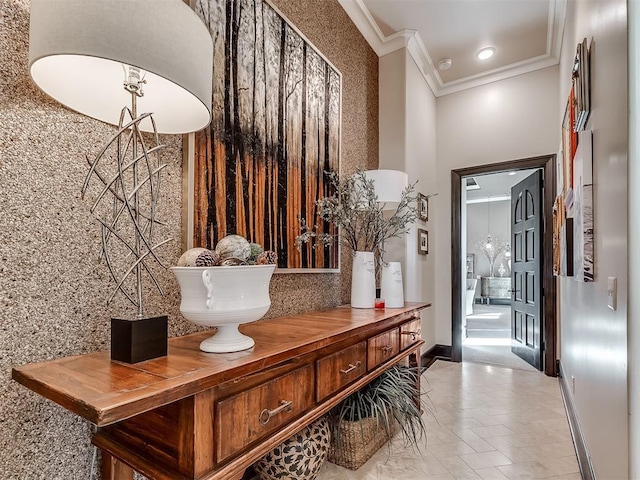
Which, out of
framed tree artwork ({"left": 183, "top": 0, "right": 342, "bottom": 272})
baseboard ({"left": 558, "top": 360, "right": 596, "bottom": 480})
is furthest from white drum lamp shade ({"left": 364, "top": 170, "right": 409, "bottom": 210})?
baseboard ({"left": 558, "top": 360, "right": 596, "bottom": 480})

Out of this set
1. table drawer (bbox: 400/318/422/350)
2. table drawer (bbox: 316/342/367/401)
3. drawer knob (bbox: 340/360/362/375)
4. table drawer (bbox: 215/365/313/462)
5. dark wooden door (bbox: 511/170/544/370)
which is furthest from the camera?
dark wooden door (bbox: 511/170/544/370)

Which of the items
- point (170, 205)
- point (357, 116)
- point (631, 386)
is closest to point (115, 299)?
point (170, 205)

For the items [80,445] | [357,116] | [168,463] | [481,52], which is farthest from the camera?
[481,52]

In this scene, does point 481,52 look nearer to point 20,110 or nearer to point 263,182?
point 263,182

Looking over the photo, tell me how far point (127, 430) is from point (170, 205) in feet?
2.70

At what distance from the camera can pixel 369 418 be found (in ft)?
7.00

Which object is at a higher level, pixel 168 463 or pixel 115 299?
pixel 115 299

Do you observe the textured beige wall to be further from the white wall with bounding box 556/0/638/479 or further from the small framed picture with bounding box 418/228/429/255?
the small framed picture with bounding box 418/228/429/255

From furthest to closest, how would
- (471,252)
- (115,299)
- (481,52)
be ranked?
(471,252), (481,52), (115,299)

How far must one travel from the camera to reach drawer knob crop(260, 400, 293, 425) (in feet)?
3.76

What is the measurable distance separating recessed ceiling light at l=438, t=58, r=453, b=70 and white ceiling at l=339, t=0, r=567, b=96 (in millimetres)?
46

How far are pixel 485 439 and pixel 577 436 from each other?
53cm

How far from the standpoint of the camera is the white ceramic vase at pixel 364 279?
2346 millimetres

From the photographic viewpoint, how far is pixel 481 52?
149 inches
